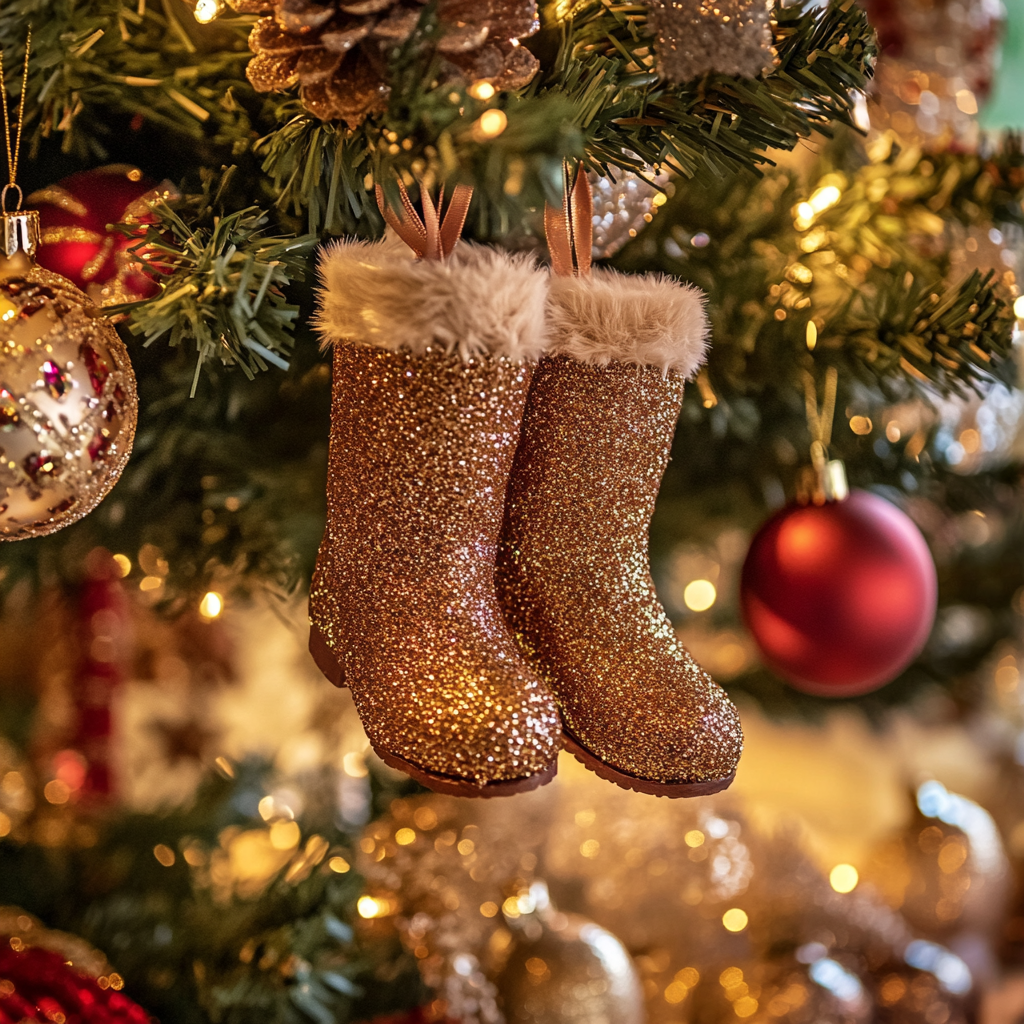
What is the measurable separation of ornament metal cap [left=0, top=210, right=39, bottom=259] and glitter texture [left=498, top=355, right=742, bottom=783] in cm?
27

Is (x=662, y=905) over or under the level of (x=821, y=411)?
under

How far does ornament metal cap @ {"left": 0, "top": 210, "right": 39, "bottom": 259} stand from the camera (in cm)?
46

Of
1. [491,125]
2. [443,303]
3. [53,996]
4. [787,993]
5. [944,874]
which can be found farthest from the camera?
[944,874]

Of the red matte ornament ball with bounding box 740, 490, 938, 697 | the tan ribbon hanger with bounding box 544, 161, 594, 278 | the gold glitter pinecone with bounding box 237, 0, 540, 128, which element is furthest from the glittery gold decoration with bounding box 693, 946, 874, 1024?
the gold glitter pinecone with bounding box 237, 0, 540, 128

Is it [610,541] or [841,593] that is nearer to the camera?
[610,541]

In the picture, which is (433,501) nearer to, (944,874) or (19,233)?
(19,233)

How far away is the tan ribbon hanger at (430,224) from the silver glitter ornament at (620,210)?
0.43 ft

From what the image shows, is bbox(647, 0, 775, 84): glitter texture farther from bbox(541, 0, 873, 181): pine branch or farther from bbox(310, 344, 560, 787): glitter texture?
bbox(310, 344, 560, 787): glitter texture

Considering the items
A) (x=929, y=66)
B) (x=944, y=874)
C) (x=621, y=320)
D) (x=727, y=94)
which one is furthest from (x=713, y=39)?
(x=944, y=874)

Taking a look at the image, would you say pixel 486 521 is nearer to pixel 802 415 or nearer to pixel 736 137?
pixel 736 137

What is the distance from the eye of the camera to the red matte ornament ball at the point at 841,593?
0.68 m

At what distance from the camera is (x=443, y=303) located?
46cm

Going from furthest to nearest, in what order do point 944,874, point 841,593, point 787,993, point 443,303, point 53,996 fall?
point 944,874 < point 787,993 < point 841,593 < point 53,996 < point 443,303

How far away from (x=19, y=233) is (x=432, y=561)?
26cm
